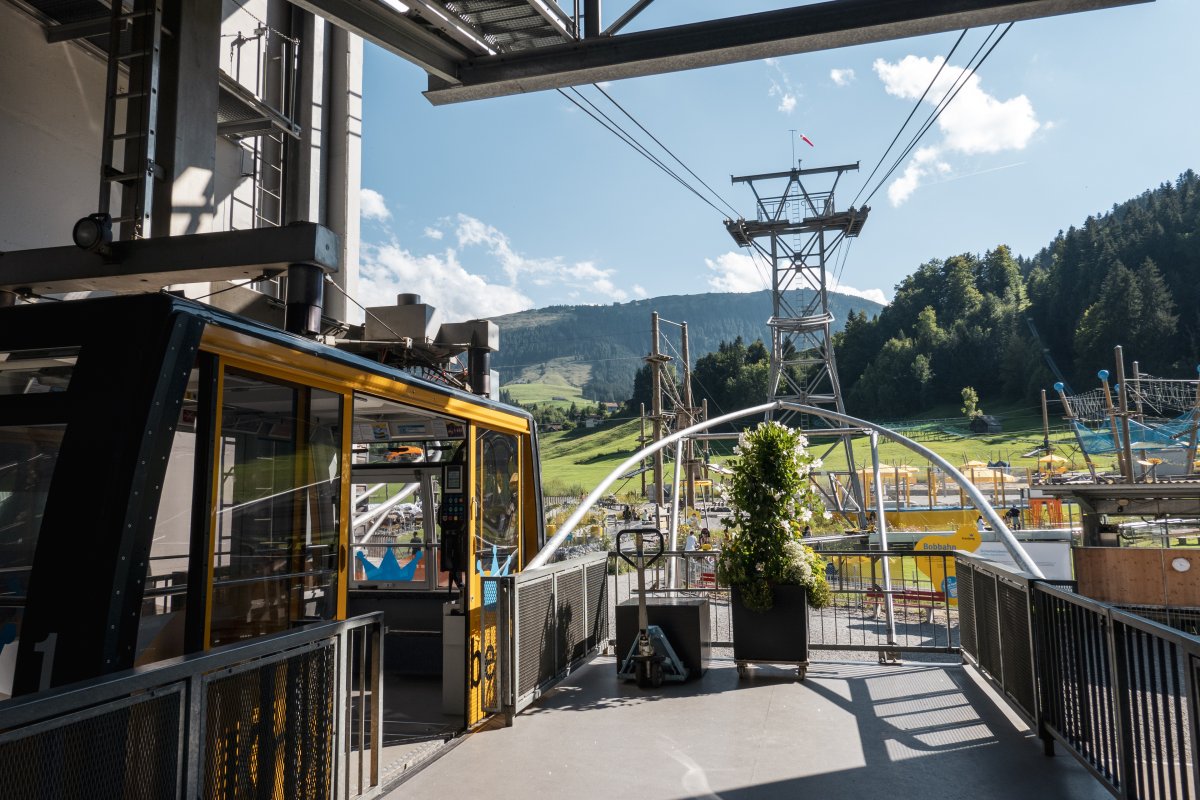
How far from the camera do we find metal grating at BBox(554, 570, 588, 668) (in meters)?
7.54

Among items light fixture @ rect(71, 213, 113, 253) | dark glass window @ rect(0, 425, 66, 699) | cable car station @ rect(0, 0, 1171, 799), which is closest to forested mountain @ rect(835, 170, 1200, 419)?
cable car station @ rect(0, 0, 1171, 799)

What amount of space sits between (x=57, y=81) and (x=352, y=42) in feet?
20.4

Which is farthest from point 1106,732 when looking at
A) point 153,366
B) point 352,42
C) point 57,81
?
point 352,42

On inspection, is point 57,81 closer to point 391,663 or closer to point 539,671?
point 391,663

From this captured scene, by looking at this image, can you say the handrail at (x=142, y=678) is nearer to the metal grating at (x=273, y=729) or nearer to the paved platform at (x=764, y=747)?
the metal grating at (x=273, y=729)

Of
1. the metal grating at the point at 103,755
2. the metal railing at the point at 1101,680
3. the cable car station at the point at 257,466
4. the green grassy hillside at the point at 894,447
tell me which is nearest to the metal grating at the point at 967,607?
the cable car station at the point at 257,466

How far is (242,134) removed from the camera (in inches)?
442

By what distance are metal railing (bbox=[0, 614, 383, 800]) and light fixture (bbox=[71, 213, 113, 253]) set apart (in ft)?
11.8

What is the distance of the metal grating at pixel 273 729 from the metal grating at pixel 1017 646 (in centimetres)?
426

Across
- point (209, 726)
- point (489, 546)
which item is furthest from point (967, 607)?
point (209, 726)

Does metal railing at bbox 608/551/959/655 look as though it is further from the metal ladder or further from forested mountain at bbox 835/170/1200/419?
forested mountain at bbox 835/170/1200/419

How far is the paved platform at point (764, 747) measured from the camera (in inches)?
191

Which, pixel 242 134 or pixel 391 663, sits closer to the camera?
pixel 391 663

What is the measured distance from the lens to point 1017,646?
5.80m
